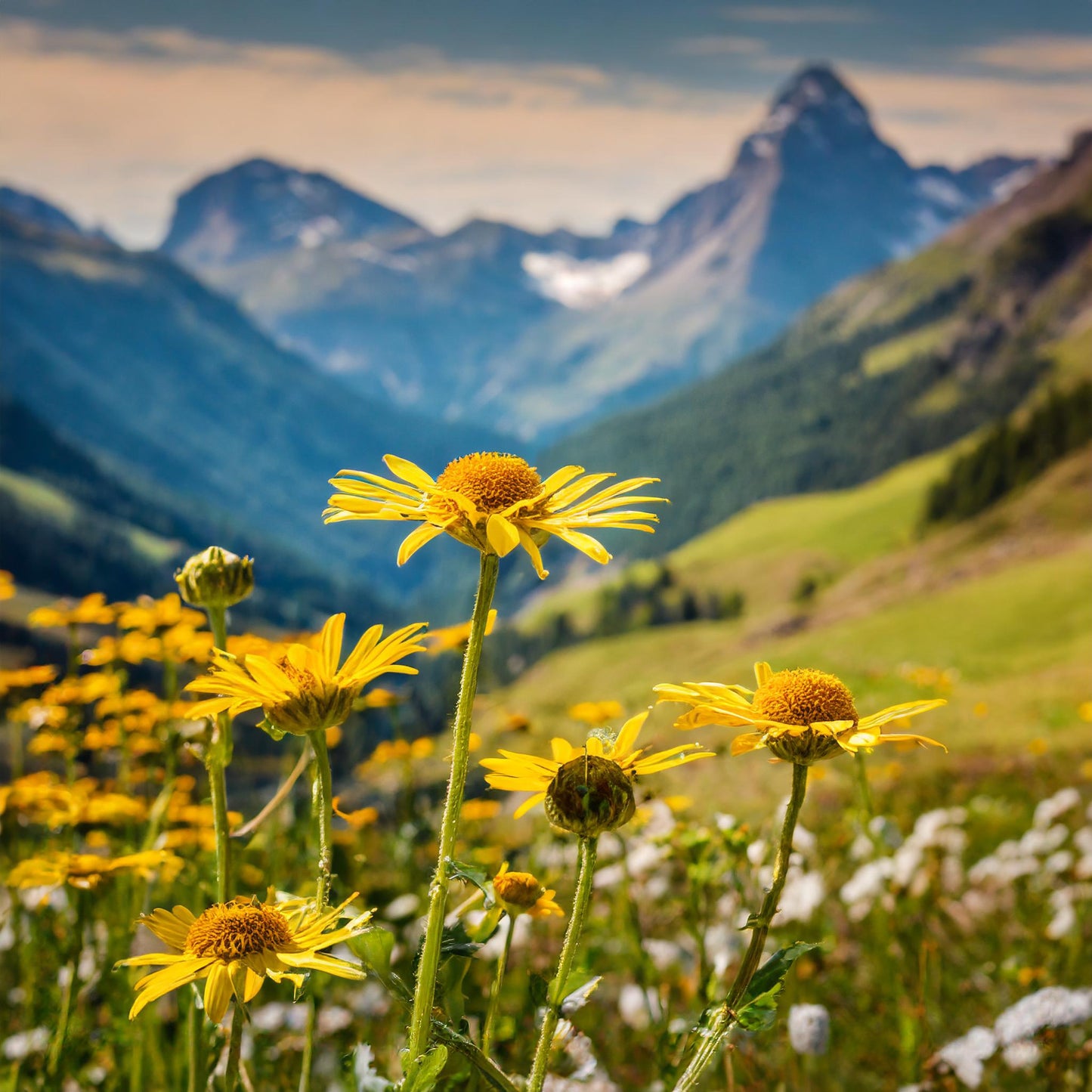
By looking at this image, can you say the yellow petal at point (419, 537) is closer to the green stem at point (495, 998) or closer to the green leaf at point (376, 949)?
the green leaf at point (376, 949)

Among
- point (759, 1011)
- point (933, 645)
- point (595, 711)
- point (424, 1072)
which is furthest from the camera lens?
point (933, 645)

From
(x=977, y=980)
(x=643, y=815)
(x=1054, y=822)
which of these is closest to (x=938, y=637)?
(x=1054, y=822)

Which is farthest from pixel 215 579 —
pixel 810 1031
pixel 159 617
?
pixel 159 617

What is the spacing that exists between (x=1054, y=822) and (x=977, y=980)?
4816 mm

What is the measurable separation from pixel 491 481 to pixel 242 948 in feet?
3.97

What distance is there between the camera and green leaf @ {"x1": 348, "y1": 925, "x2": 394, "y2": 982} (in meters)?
1.97

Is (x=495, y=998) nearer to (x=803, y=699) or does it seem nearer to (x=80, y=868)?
(x=803, y=699)

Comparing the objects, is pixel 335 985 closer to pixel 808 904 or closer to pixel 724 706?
pixel 808 904

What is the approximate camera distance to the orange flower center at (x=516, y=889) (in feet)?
8.86

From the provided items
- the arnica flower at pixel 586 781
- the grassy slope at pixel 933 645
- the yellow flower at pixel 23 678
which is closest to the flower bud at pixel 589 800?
the arnica flower at pixel 586 781

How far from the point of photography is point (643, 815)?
14.2ft

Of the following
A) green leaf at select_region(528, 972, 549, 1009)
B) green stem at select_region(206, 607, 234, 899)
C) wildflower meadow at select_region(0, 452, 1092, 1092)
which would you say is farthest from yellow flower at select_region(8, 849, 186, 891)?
green leaf at select_region(528, 972, 549, 1009)

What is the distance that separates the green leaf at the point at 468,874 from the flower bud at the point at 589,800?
194 millimetres

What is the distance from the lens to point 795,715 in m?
2.29
